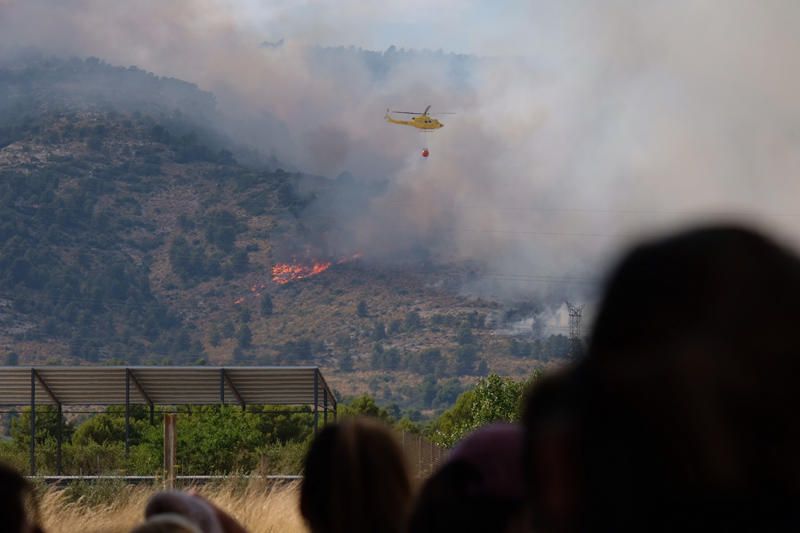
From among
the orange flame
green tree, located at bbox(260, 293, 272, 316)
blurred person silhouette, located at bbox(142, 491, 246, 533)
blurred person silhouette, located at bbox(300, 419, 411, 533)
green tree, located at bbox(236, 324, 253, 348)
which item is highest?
the orange flame

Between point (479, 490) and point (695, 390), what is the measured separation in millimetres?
1424

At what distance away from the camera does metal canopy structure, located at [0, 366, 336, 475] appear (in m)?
25.8

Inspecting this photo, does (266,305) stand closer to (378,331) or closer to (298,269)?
(298,269)

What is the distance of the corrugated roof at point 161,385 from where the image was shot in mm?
25781

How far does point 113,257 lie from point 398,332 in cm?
3220

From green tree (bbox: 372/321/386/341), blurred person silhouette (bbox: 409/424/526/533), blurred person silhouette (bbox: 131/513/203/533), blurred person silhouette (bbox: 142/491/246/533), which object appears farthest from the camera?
green tree (bbox: 372/321/386/341)

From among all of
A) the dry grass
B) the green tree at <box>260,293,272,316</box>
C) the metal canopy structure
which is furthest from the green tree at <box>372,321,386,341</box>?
the dry grass

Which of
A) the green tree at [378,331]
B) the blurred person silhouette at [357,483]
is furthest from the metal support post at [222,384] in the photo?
the green tree at [378,331]

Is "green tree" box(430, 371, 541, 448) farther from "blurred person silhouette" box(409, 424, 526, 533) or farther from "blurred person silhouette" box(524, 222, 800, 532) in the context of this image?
"blurred person silhouette" box(524, 222, 800, 532)

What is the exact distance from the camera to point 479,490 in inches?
100

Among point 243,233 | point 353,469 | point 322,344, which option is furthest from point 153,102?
point 353,469

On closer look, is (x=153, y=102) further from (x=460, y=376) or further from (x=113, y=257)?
(x=460, y=376)

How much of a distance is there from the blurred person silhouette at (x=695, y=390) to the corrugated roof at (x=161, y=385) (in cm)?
2414

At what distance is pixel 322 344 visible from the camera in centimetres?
13150
